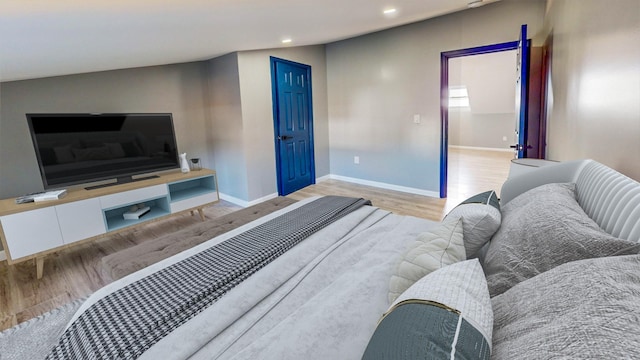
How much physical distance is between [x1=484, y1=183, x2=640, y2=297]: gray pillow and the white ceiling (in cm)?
196

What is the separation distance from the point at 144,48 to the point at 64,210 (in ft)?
5.23

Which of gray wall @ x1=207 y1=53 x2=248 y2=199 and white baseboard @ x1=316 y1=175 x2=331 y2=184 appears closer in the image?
gray wall @ x1=207 y1=53 x2=248 y2=199

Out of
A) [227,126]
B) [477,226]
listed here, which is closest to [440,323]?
[477,226]

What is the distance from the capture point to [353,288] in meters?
1.11

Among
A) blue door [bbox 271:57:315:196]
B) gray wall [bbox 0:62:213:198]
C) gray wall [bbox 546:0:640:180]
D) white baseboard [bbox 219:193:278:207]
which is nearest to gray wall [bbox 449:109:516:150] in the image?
blue door [bbox 271:57:315:196]

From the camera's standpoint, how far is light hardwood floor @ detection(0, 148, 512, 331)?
2.23 m

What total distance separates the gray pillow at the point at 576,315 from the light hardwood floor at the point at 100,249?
107 inches

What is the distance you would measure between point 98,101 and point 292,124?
2469 millimetres

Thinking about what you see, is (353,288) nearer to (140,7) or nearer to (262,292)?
(262,292)

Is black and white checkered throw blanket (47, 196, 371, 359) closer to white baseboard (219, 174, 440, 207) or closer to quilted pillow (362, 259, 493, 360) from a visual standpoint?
quilted pillow (362, 259, 493, 360)

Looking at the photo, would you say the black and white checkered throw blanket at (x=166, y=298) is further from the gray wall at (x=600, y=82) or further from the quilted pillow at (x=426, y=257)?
the gray wall at (x=600, y=82)

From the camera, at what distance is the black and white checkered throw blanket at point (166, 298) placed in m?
0.93

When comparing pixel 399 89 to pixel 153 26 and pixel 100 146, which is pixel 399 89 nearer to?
pixel 153 26

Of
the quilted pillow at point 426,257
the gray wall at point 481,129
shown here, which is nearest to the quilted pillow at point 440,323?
the quilted pillow at point 426,257
